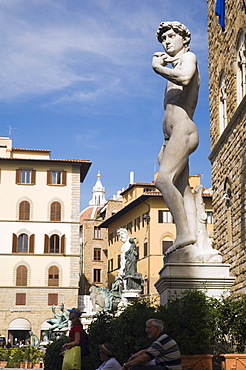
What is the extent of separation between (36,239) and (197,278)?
46.9 meters

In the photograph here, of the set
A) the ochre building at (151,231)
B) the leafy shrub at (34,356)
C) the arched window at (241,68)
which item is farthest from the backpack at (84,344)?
the ochre building at (151,231)

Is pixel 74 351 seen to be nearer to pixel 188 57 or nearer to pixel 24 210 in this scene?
pixel 188 57

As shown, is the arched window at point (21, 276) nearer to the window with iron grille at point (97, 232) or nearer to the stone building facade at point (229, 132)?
the window with iron grille at point (97, 232)

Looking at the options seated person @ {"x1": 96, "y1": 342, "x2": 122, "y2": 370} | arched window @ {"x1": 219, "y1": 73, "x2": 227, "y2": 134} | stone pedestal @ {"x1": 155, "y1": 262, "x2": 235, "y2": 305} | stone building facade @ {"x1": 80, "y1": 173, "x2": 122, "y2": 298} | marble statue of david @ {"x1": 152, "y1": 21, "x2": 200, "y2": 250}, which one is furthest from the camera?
stone building facade @ {"x1": 80, "y1": 173, "x2": 122, "y2": 298}

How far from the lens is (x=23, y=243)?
2095 inches

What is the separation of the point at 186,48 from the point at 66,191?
1843 inches

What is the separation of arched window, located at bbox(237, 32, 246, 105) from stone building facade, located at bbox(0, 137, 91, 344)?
32994 mm

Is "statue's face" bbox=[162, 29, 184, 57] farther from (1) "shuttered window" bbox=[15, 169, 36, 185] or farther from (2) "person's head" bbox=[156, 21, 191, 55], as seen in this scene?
(1) "shuttered window" bbox=[15, 169, 36, 185]

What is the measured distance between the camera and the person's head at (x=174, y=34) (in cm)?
817

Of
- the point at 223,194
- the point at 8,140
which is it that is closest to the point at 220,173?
the point at 223,194

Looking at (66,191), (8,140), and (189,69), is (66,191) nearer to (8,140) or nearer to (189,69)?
(8,140)

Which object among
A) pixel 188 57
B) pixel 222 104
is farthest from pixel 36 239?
pixel 188 57

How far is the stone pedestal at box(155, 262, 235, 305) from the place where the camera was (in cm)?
746

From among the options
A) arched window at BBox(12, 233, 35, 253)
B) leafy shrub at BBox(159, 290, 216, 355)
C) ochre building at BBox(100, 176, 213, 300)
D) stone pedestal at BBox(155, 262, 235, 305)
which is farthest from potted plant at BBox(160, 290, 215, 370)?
arched window at BBox(12, 233, 35, 253)
